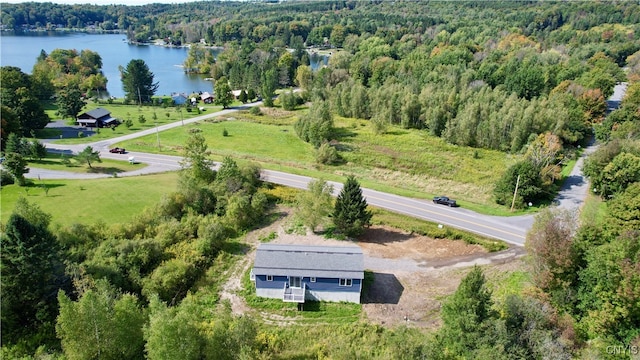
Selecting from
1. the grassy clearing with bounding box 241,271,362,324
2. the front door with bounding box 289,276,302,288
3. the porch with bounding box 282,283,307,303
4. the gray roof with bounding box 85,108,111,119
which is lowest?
the grassy clearing with bounding box 241,271,362,324

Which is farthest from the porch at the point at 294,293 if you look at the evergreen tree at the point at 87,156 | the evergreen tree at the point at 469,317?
the evergreen tree at the point at 87,156

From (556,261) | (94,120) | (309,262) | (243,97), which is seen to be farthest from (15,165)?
(243,97)

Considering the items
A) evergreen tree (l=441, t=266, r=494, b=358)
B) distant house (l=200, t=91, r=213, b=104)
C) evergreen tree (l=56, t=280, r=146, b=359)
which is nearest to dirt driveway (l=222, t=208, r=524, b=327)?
evergreen tree (l=441, t=266, r=494, b=358)

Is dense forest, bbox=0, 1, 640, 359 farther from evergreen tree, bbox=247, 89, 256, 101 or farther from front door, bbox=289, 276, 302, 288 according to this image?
evergreen tree, bbox=247, 89, 256, 101

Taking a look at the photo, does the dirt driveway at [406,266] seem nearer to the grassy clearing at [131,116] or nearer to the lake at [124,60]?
the grassy clearing at [131,116]

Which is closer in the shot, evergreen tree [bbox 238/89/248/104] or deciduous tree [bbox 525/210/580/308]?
deciduous tree [bbox 525/210/580/308]

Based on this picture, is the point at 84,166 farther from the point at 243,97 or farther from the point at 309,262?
the point at 243,97

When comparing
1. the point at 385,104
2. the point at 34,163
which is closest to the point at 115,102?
the point at 34,163
